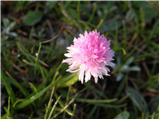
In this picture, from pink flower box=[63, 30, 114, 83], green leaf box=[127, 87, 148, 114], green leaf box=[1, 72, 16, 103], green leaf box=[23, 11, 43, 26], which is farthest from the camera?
green leaf box=[23, 11, 43, 26]

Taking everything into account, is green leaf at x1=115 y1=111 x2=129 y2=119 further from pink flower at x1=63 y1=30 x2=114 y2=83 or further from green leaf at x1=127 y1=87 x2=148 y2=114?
pink flower at x1=63 y1=30 x2=114 y2=83

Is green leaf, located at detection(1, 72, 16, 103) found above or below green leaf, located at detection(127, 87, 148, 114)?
above

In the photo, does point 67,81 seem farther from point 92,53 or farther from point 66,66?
point 92,53

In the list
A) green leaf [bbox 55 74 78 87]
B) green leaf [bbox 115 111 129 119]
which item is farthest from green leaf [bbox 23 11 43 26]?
green leaf [bbox 115 111 129 119]

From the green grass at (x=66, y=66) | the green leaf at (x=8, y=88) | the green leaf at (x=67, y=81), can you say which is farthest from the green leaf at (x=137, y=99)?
the green leaf at (x=8, y=88)

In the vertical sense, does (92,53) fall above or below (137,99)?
above

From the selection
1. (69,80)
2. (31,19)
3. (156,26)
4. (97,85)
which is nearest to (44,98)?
(69,80)

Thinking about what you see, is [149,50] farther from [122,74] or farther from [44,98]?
[44,98]

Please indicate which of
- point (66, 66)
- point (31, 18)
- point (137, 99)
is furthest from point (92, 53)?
point (31, 18)
